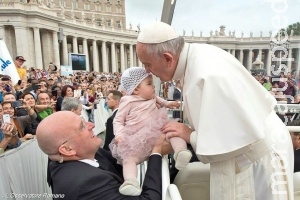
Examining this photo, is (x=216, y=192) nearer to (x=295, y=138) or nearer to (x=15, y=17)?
(x=295, y=138)

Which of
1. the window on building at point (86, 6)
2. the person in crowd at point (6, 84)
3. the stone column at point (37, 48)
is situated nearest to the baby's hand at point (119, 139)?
the person in crowd at point (6, 84)

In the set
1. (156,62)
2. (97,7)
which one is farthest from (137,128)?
(97,7)

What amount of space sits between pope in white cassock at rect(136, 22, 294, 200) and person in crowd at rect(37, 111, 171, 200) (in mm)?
301

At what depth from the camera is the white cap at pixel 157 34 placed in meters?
1.43

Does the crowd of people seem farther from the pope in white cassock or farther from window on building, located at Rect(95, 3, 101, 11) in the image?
window on building, located at Rect(95, 3, 101, 11)

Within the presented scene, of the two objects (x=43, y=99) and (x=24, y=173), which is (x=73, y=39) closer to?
(x=43, y=99)

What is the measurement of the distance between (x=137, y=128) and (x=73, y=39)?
153 feet

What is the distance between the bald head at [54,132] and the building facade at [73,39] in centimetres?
2420

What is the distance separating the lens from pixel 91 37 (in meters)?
48.5

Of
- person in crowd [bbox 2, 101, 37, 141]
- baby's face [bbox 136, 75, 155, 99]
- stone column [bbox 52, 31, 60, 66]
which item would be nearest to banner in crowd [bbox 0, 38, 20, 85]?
person in crowd [bbox 2, 101, 37, 141]

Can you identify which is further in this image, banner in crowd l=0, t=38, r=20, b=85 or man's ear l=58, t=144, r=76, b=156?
banner in crowd l=0, t=38, r=20, b=85

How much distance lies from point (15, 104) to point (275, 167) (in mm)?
3951

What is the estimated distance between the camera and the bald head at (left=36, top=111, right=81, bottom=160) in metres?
1.60

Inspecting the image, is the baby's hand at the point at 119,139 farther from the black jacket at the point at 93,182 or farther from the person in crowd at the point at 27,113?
the person in crowd at the point at 27,113
